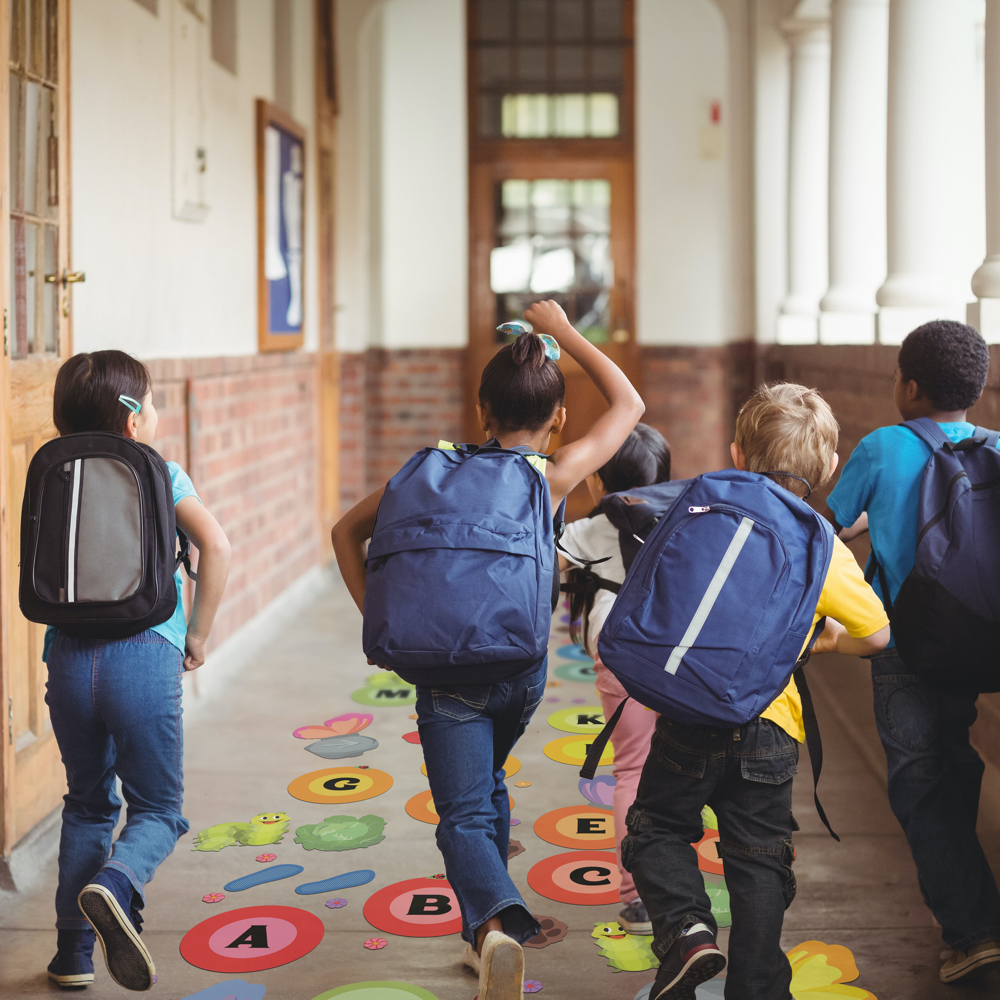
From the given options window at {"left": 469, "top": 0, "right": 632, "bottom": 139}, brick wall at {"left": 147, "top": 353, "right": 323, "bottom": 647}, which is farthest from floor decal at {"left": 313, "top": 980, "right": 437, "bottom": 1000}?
window at {"left": 469, "top": 0, "right": 632, "bottom": 139}

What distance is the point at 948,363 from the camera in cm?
219

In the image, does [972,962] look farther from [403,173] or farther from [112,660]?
[403,173]

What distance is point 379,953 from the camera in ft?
7.70

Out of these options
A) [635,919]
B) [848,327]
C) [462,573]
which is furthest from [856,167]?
[462,573]

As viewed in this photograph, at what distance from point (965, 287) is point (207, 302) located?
2.80 metres

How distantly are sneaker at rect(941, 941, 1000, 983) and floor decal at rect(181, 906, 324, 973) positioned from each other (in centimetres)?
120

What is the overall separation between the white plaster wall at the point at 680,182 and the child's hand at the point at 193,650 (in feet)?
18.1

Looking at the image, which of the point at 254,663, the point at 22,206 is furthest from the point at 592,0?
the point at 22,206

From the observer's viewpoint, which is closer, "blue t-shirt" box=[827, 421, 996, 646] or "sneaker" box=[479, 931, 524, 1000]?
"sneaker" box=[479, 931, 524, 1000]

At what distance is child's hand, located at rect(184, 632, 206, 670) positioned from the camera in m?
2.16

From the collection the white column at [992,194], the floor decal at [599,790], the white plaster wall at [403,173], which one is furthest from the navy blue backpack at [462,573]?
the white plaster wall at [403,173]

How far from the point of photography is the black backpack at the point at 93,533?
198 cm

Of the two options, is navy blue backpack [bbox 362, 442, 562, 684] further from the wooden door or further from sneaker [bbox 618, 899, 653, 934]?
the wooden door

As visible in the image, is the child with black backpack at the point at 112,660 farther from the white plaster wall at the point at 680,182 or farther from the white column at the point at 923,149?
the white plaster wall at the point at 680,182
